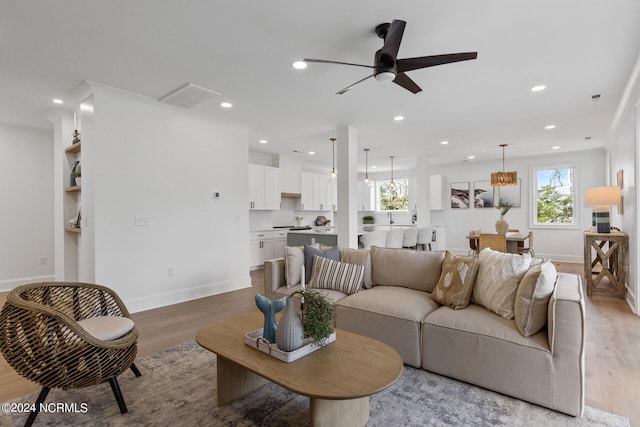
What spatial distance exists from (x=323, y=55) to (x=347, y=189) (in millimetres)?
2442

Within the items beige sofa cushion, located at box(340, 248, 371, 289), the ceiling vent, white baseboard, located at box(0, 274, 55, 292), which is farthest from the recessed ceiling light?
white baseboard, located at box(0, 274, 55, 292)

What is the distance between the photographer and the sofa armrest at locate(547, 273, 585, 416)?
6.07ft

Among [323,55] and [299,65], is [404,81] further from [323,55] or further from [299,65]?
[299,65]

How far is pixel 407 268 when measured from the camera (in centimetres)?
312

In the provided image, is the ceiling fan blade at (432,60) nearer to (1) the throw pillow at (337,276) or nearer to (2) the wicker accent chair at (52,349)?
(1) the throw pillow at (337,276)

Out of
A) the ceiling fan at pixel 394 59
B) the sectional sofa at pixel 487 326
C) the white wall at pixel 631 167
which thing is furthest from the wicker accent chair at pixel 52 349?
the white wall at pixel 631 167

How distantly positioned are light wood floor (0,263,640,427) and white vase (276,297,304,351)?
66.2 inches

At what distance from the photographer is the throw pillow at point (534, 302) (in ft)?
6.64

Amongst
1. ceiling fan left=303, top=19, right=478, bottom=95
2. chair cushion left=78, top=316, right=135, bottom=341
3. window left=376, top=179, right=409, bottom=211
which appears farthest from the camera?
window left=376, top=179, right=409, bottom=211

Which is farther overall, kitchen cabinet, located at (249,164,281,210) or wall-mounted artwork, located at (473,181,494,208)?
wall-mounted artwork, located at (473,181,494,208)

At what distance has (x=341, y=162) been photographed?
509 cm

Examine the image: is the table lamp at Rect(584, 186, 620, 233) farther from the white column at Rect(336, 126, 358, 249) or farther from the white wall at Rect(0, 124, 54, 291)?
the white wall at Rect(0, 124, 54, 291)

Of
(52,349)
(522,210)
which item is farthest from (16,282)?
(522,210)

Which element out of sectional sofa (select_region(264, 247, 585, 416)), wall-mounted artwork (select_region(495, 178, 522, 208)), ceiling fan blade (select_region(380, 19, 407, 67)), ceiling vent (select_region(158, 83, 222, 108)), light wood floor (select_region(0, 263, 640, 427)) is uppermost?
ceiling vent (select_region(158, 83, 222, 108))
